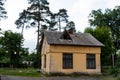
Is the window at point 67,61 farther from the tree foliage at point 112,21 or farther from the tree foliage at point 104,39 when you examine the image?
the tree foliage at point 112,21

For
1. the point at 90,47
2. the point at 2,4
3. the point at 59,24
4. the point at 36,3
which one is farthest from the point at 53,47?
the point at 59,24

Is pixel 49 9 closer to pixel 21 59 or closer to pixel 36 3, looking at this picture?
pixel 36 3

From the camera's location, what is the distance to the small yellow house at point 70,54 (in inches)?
1220

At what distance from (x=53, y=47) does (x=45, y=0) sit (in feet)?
75.8

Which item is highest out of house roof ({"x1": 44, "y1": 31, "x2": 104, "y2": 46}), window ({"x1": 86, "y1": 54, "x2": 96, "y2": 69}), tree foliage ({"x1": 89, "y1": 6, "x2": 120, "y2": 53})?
tree foliage ({"x1": 89, "y1": 6, "x2": 120, "y2": 53})

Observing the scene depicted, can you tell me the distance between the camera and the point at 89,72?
31.9 meters

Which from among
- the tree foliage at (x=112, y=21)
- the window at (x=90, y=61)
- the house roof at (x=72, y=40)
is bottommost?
the window at (x=90, y=61)

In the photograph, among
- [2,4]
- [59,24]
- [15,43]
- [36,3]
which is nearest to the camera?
[2,4]

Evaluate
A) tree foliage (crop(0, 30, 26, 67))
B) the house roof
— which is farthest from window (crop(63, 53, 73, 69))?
tree foliage (crop(0, 30, 26, 67))

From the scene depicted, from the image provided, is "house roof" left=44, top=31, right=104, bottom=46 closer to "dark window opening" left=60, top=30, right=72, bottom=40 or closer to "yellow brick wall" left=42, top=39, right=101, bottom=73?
"dark window opening" left=60, top=30, right=72, bottom=40

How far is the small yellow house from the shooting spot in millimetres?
31000

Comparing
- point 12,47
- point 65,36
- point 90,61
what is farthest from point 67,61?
point 12,47

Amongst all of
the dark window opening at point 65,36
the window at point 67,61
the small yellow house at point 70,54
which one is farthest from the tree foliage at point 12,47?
the window at point 67,61

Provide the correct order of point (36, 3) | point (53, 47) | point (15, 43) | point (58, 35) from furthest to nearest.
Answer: point (36, 3) → point (15, 43) → point (58, 35) → point (53, 47)
